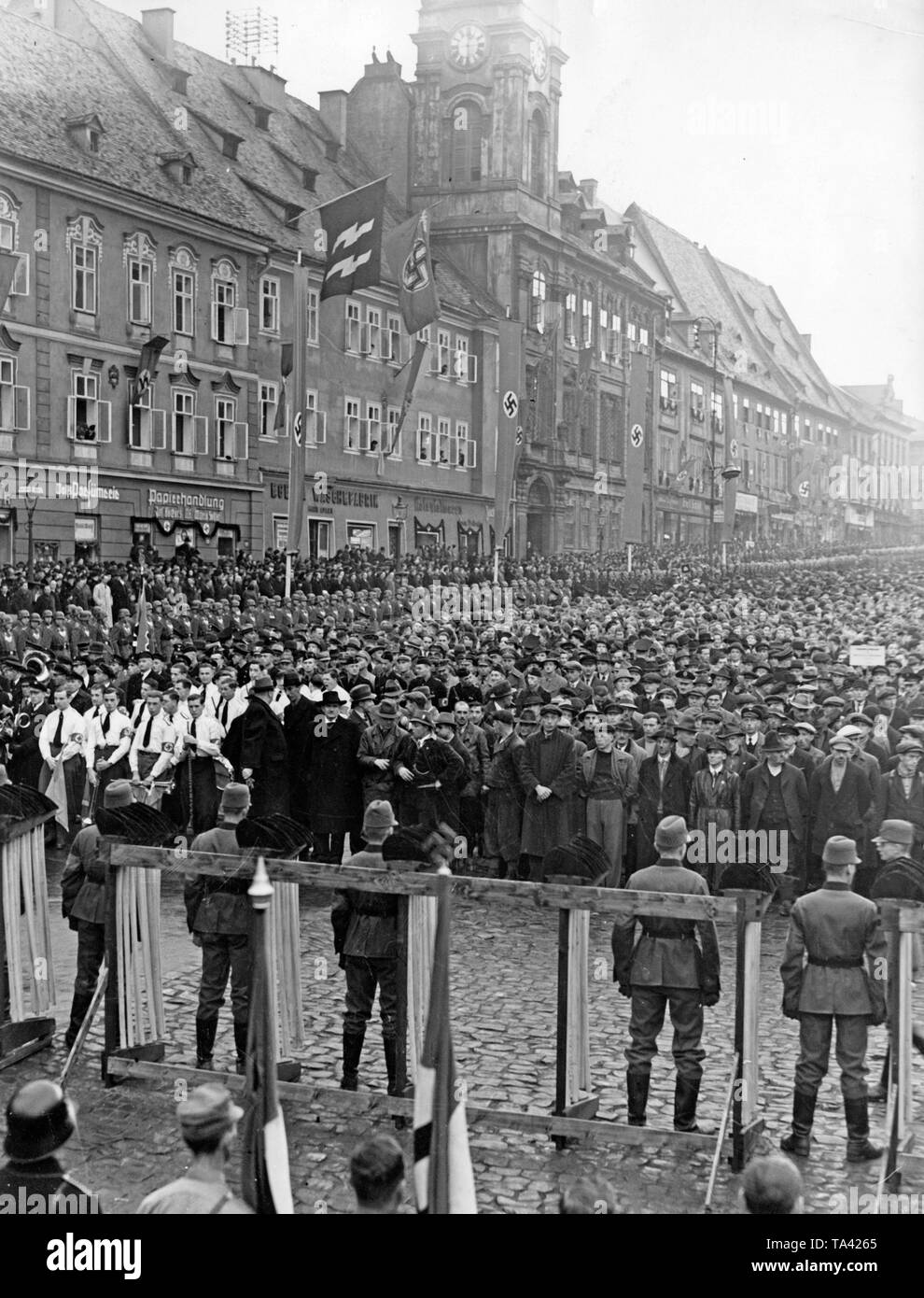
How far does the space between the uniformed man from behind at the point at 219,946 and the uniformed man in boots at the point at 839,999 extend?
3263 mm

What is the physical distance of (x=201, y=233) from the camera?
118 ft

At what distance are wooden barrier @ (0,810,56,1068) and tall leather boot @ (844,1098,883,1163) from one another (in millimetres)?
5026

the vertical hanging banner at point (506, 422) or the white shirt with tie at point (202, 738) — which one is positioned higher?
the vertical hanging banner at point (506, 422)

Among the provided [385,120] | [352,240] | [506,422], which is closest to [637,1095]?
[352,240]

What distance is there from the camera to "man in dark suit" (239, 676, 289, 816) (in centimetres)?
1419

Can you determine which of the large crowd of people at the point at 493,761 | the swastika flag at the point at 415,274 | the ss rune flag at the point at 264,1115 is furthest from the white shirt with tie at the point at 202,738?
the swastika flag at the point at 415,274

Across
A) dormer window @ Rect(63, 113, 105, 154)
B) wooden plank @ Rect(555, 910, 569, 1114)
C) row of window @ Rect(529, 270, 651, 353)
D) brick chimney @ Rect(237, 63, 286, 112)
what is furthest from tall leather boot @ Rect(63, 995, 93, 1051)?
row of window @ Rect(529, 270, 651, 353)

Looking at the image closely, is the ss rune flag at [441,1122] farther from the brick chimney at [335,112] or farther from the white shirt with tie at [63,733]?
the brick chimney at [335,112]

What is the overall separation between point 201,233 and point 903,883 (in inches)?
1270

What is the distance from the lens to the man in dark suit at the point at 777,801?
41.7 ft

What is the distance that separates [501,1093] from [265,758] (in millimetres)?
6624

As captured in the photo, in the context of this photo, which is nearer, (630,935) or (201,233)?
(630,935)
